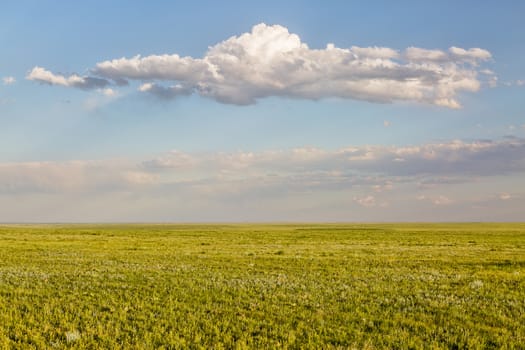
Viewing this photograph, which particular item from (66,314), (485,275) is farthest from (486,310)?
(66,314)

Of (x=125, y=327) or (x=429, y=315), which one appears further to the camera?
(x=429, y=315)

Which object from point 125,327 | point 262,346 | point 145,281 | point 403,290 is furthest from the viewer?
point 145,281

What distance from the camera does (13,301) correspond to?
18.5 metres

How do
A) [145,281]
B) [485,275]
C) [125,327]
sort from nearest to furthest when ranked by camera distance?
[125,327] < [145,281] < [485,275]

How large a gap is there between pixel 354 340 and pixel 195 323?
4.94 m

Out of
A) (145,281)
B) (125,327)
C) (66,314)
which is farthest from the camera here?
(145,281)

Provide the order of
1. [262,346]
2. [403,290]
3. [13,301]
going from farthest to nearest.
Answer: [403,290] → [13,301] → [262,346]

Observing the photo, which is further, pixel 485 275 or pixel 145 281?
pixel 485 275

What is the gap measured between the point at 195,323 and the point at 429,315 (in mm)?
7825

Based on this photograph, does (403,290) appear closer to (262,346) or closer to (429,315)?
(429,315)

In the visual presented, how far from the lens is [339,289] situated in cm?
2172

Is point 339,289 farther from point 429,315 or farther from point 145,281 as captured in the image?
point 145,281

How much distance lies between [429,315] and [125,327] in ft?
32.5

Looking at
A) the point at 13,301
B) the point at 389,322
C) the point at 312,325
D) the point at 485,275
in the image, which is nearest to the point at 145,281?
the point at 13,301
